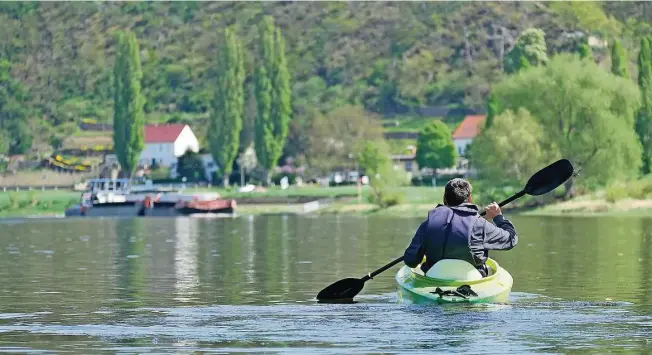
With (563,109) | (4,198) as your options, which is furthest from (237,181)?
(563,109)

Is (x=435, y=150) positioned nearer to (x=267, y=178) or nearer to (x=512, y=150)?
(x=267, y=178)

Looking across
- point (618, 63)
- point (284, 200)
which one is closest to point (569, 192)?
point (618, 63)

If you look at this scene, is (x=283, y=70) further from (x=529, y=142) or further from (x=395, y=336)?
(x=395, y=336)

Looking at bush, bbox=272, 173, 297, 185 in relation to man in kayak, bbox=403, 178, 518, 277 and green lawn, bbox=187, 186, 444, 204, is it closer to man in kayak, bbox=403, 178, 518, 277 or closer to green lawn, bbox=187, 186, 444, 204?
green lawn, bbox=187, 186, 444, 204

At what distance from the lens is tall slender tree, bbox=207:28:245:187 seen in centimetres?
15112

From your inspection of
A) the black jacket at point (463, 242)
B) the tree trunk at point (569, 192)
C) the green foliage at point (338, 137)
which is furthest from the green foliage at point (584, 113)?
the black jacket at point (463, 242)

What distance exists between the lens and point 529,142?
10175cm

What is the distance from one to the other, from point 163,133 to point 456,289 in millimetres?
161868

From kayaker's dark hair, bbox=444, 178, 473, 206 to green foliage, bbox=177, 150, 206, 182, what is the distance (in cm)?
13745

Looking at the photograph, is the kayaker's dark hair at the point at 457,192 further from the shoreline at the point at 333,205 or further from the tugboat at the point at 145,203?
the tugboat at the point at 145,203

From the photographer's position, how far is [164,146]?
610 ft

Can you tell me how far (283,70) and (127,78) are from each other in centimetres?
1493

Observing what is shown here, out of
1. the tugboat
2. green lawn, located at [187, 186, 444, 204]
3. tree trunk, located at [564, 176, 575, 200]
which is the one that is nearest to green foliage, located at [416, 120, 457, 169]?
green lawn, located at [187, 186, 444, 204]

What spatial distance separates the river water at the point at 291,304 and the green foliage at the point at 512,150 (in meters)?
39.6
